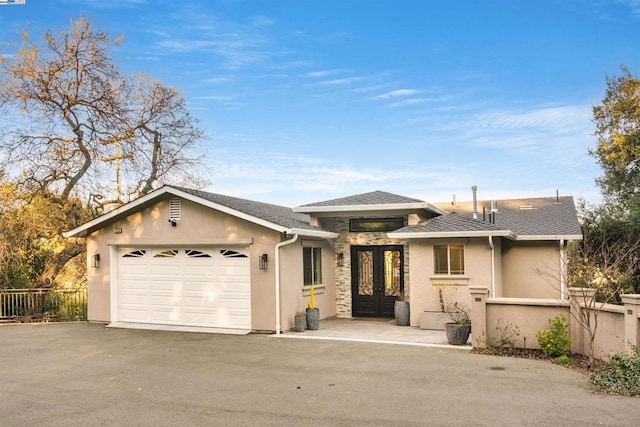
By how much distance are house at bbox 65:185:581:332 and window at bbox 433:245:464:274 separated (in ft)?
Result: 0.09

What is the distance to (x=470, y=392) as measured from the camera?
8.09 metres

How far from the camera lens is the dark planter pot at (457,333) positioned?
12039 mm

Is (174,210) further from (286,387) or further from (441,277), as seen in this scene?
(286,387)

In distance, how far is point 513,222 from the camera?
17453 mm

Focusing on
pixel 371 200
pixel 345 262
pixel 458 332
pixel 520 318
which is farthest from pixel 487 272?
pixel 345 262

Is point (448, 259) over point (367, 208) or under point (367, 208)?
under

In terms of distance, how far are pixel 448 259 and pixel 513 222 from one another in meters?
3.76

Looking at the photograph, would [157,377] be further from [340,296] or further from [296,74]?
[296,74]

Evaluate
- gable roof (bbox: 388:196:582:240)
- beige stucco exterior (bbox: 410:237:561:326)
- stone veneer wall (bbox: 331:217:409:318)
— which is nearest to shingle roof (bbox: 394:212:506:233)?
gable roof (bbox: 388:196:582:240)

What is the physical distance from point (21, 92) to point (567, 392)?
21712mm

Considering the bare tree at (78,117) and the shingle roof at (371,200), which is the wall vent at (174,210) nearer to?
the shingle roof at (371,200)

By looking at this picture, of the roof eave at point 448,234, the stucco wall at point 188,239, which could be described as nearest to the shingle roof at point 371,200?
the roof eave at point 448,234

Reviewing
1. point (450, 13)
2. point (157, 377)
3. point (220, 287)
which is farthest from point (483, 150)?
point (157, 377)

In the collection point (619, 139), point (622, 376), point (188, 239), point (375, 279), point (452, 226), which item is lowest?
point (622, 376)
